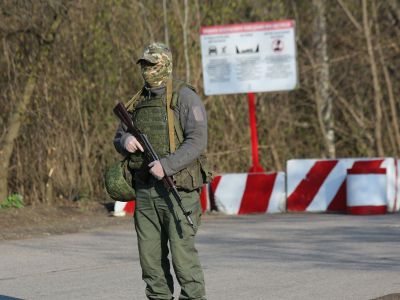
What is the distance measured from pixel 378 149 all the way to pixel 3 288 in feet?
48.0

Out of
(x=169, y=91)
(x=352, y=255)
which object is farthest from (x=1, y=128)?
(x=169, y=91)

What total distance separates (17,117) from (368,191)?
5.73 meters

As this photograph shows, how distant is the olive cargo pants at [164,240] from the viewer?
712cm

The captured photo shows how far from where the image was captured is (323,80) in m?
23.3

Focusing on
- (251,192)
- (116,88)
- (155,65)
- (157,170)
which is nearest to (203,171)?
(157,170)

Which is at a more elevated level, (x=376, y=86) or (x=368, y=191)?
→ (x=376, y=86)

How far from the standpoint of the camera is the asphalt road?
30.6ft

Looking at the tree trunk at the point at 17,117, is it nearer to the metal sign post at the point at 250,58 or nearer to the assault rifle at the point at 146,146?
the metal sign post at the point at 250,58

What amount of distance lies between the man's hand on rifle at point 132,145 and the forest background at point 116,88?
1067 cm

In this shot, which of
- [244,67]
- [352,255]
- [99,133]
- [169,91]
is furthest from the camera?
[99,133]

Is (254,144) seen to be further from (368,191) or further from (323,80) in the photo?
(323,80)

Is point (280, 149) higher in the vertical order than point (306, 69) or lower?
lower

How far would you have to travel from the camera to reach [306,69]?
2342 centimetres

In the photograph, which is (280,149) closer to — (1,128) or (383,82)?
(383,82)
